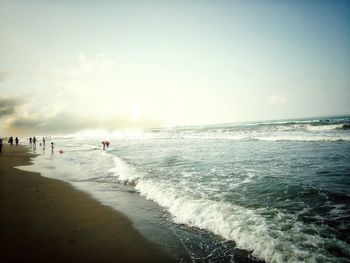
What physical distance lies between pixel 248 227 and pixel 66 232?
5.07m

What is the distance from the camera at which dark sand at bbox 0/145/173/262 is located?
5.58 meters

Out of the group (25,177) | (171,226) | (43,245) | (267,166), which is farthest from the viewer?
(25,177)

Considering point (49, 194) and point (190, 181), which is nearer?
point (49, 194)

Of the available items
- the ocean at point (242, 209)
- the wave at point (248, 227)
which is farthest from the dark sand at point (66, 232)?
the wave at point (248, 227)

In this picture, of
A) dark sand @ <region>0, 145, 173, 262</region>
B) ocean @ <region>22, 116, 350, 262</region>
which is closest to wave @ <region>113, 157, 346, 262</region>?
ocean @ <region>22, 116, 350, 262</region>

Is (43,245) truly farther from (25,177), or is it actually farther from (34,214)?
(25,177)

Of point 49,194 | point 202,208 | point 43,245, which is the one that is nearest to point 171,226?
point 202,208

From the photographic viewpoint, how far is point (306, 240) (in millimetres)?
5652

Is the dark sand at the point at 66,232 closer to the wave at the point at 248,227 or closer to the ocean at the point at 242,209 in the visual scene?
the ocean at the point at 242,209

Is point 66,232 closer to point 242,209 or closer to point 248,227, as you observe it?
point 248,227

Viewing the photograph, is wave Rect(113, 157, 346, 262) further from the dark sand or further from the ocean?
the dark sand

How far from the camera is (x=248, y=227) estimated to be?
6398 mm

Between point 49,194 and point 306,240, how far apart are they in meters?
10.5

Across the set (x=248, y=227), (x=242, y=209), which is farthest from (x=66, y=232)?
(x=242, y=209)
